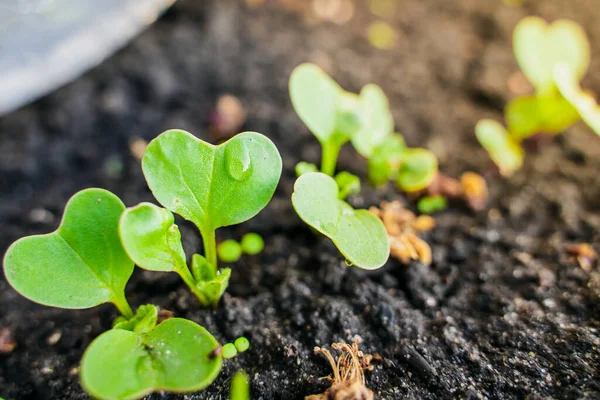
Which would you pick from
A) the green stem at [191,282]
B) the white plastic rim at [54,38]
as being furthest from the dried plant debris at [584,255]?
the white plastic rim at [54,38]

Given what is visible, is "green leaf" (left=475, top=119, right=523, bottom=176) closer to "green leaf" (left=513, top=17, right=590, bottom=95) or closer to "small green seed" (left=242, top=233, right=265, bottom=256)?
"green leaf" (left=513, top=17, right=590, bottom=95)

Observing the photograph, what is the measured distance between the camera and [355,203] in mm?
1231

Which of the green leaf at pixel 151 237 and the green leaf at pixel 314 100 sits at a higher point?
the green leaf at pixel 314 100

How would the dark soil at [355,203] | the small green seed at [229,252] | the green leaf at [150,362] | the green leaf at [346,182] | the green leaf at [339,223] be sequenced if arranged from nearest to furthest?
the green leaf at [150,362], the green leaf at [339,223], the dark soil at [355,203], the green leaf at [346,182], the small green seed at [229,252]

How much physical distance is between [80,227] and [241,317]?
0.35m

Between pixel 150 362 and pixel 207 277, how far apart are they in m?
0.23

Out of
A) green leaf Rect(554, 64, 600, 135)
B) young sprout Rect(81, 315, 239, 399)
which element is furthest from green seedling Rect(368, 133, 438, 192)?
young sprout Rect(81, 315, 239, 399)

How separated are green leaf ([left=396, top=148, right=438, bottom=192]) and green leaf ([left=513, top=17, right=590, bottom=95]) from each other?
1.54 feet

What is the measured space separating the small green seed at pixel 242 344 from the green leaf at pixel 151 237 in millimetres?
188

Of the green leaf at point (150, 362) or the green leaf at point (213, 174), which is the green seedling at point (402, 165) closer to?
the green leaf at point (213, 174)

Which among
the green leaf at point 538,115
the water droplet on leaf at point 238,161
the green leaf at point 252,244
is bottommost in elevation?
the green leaf at point 252,244

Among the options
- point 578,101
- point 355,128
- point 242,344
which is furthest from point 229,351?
point 578,101

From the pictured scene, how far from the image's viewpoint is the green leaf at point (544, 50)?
141 cm

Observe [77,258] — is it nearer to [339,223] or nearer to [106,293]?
[106,293]
